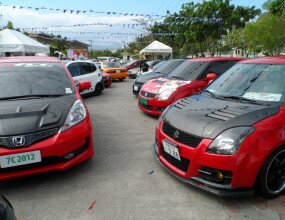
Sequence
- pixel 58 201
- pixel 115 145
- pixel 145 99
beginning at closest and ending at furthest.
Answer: pixel 58 201, pixel 115 145, pixel 145 99

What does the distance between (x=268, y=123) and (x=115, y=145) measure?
269 cm

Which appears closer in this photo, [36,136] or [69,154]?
[36,136]

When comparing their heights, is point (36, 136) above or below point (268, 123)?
below

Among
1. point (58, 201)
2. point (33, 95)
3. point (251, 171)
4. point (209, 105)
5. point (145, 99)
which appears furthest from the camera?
point (145, 99)

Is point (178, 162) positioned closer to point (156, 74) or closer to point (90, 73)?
point (156, 74)

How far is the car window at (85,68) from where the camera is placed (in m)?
10.4

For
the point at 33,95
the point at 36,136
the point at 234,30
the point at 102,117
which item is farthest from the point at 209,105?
the point at 234,30

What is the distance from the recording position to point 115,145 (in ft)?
15.7

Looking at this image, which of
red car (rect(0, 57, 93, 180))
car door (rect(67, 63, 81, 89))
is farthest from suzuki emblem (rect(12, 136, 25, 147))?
car door (rect(67, 63, 81, 89))

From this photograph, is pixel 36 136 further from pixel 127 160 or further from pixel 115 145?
pixel 115 145

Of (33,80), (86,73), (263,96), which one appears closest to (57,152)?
(33,80)

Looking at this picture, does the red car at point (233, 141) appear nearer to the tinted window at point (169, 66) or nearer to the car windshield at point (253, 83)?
the car windshield at point (253, 83)

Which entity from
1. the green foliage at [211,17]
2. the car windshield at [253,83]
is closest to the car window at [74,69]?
the car windshield at [253,83]

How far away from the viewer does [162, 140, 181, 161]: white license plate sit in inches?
124
